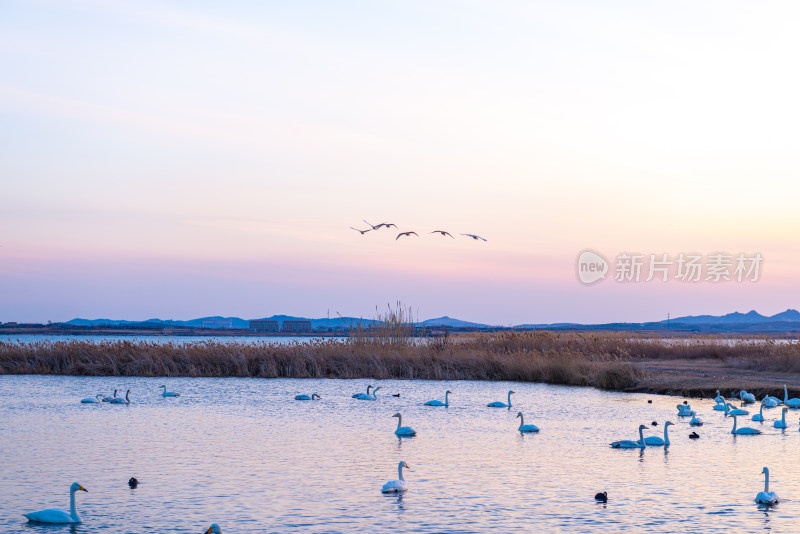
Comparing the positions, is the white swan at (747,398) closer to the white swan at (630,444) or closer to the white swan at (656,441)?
the white swan at (656,441)

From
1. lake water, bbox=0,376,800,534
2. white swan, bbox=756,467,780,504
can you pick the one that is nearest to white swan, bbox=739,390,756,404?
lake water, bbox=0,376,800,534

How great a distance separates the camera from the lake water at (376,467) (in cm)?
1363

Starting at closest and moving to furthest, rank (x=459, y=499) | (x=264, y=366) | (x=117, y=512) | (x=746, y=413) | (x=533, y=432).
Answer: (x=117, y=512)
(x=459, y=499)
(x=533, y=432)
(x=746, y=413)
(x=264, y=366)

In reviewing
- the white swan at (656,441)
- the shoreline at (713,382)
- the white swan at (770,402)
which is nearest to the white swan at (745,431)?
the white swan at (656,441)

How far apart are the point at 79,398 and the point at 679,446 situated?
67.0 feet

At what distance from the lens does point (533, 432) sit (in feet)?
75.3

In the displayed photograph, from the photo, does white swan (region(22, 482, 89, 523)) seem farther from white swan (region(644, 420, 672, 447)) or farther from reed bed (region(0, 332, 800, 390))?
reed bed (region(0, 332, 800, 390))

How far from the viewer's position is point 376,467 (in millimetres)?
18062

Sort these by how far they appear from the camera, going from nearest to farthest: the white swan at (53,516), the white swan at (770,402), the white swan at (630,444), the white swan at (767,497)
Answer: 1. the white swan at (53,516)
2. the white swan at (767,497)
3. the white swan at (630,444)
4. the white swan at (770,402)

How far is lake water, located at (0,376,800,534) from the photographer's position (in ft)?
44.7

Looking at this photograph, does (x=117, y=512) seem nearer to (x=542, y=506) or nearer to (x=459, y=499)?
(x=459, y=499)

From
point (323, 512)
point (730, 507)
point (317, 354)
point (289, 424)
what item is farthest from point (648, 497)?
point (317, 354)

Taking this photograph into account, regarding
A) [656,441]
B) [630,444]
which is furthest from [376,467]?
[656,441]

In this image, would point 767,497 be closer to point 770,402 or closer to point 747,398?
point 770,402
